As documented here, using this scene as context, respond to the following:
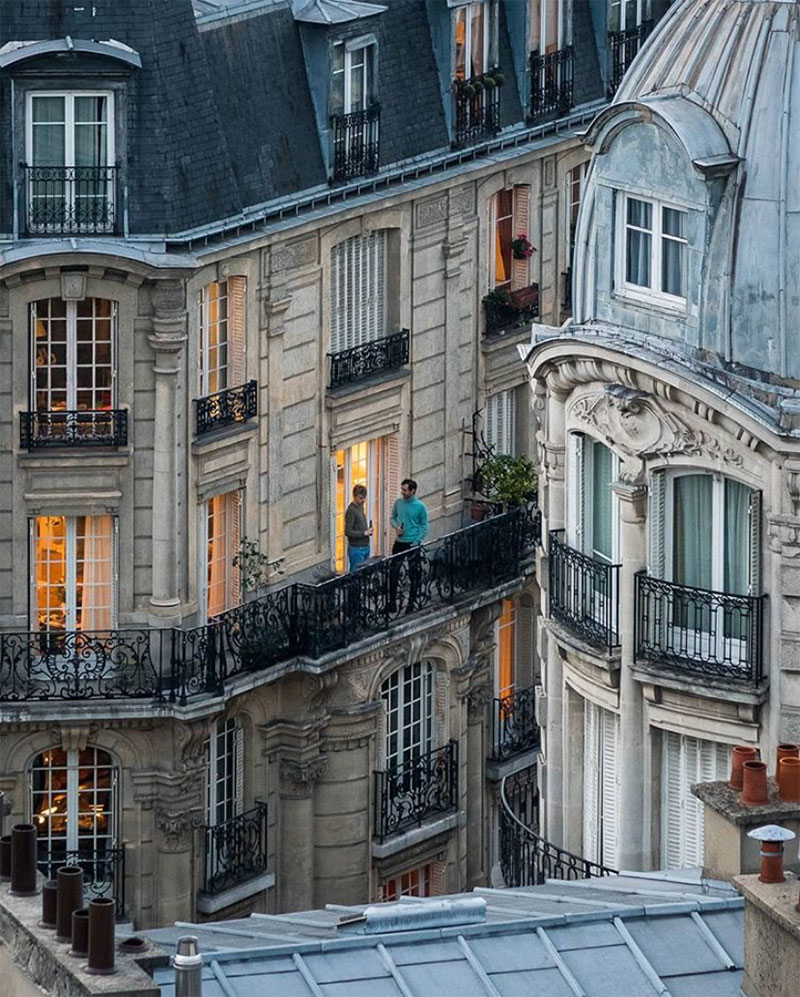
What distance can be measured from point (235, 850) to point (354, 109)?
1121cm

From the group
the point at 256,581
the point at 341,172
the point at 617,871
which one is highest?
the point at 341,172

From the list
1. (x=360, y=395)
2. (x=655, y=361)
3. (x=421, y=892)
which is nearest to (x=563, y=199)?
(x=360, y=395)

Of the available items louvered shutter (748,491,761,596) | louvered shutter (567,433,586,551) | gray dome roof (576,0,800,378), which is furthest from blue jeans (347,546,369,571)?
gray dome roof (576,0,800,378)

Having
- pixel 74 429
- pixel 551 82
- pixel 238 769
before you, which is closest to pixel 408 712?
pixel 238 769

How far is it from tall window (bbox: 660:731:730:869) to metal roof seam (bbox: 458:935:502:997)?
1028cm

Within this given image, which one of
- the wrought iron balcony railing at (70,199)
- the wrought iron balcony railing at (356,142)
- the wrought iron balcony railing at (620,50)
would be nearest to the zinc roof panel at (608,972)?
the wrought iron balcony railing at (70,199)

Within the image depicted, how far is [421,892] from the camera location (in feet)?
265

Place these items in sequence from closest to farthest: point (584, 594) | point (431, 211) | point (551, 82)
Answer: point (584, 594)
point (431, 211)
point (551, 82)

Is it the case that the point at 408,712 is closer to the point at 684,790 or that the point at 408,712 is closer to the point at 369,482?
the point at 369,482

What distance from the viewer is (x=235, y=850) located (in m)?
77.3

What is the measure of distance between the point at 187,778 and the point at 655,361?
1861cm

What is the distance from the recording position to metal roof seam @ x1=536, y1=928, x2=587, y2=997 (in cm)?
4947

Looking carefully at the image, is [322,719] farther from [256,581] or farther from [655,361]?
[655,361]

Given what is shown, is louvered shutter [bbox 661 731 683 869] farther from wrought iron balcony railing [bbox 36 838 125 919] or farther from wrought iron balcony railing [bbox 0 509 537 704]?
wrought iron balcony railing [bbox 36 838 125 919]
